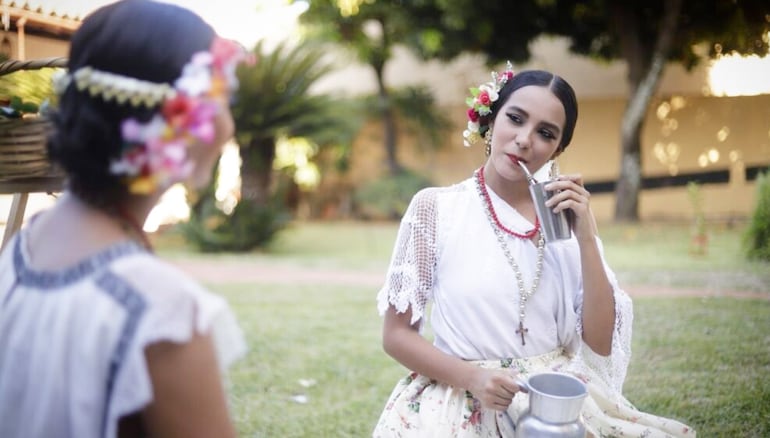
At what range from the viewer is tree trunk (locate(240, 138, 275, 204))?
10234mm

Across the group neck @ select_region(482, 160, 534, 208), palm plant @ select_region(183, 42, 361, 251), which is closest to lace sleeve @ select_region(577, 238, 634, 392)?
neck @ select_region(482, 160, 534, 208)

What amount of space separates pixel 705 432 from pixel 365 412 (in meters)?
1.66

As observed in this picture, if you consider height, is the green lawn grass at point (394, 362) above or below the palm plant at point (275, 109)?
below

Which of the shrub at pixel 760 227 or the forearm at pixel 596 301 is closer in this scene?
the forearm at pixel 596 301

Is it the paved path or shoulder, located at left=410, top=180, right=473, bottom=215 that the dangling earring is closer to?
shoulder, located at left=410, top=180, right=473, bottom=215

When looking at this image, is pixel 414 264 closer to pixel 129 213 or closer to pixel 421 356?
pixel 421 356

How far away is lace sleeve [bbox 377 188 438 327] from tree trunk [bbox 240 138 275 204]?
836cm

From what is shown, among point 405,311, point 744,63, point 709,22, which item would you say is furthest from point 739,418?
point 709,22

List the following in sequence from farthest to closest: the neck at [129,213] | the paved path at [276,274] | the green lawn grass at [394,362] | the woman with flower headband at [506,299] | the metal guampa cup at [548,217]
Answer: the paved path at [276,274] → the green lawn grass at [394,362] → the woman with flower headband at [506,299] → the metal guampa cup at [548,217] → the neck at [129,213]

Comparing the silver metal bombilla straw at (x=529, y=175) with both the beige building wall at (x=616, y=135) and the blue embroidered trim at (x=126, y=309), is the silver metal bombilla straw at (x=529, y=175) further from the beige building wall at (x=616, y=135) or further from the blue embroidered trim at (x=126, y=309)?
the beige building wall at (x=616, y=135)

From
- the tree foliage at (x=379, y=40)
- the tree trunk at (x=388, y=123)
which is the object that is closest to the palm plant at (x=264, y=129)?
the tree foliage at (x=379, y=40)

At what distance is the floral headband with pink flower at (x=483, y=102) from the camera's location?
7.11ft

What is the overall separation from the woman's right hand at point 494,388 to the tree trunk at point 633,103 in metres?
9.35

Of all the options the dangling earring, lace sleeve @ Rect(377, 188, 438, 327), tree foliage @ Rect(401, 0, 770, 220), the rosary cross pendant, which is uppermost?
tree foliage @ Rect(401, 0, 770, 220)
